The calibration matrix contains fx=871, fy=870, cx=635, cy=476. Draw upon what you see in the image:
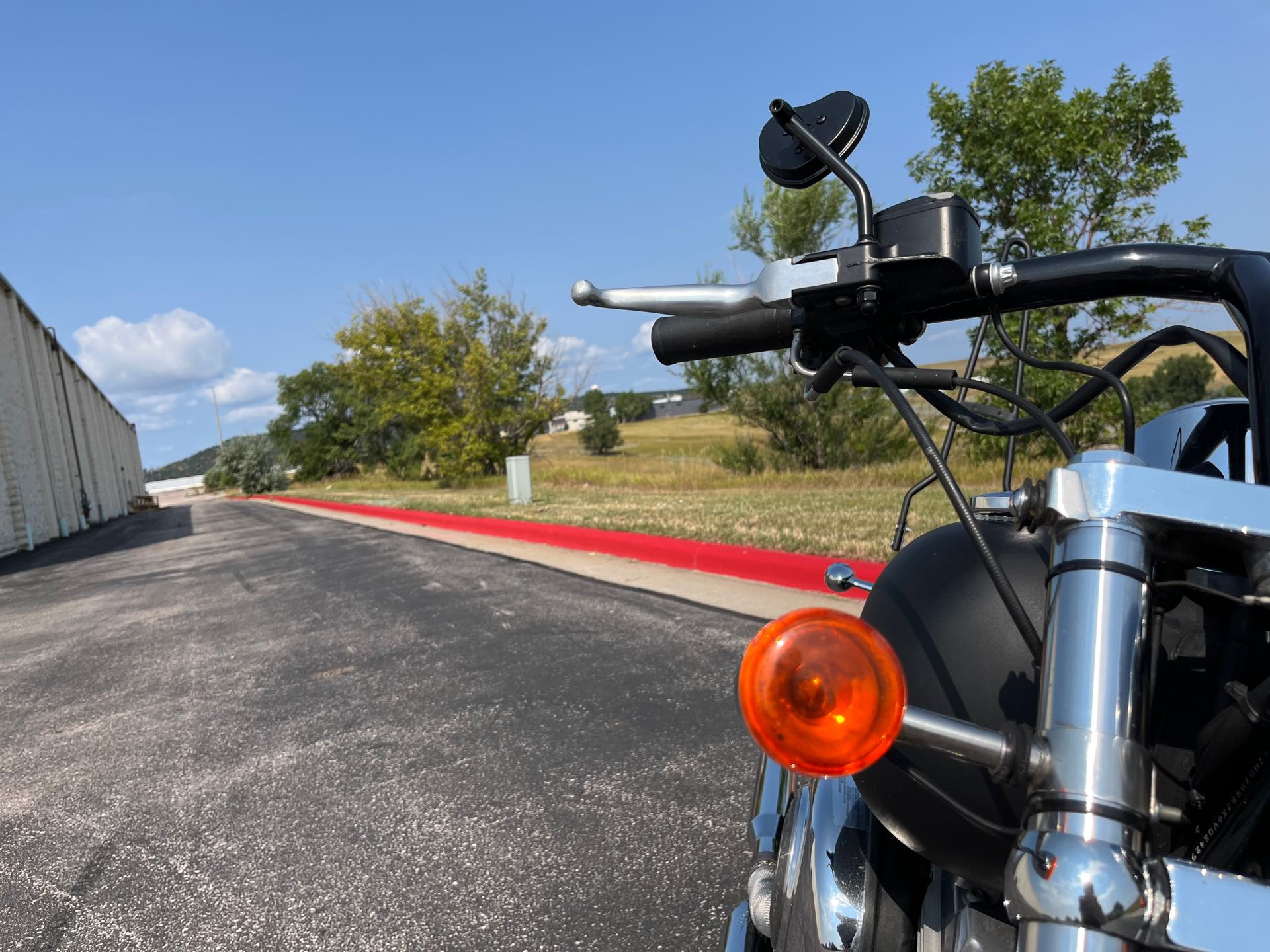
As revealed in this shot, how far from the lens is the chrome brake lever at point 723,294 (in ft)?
3.33

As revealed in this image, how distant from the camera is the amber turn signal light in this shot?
0.65m

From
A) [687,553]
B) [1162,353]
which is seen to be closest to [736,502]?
[687,553]

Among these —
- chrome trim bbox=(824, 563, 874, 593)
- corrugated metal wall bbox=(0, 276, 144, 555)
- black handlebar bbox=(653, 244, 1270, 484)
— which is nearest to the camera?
black handlebar bbox=(653, 244, 1270, 484)

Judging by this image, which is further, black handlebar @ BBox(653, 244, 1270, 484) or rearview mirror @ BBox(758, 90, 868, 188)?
rearview mirror @ BBox(758, 90, 868, 188)

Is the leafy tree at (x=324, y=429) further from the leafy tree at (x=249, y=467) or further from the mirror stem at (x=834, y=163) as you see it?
the mirror stem at (x=834, y=163)

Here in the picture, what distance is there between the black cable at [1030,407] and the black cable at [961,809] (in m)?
0.36

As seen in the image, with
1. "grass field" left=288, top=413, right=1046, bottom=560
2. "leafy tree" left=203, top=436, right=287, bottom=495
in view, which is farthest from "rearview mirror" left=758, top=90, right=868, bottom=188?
"leafy tree" left=203, top=436, right=287, bottom=495

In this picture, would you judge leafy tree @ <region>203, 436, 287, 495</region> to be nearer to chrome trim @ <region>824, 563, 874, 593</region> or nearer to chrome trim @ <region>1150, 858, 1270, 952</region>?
chrome trim @ <region>824, 563, 874, 593</region>

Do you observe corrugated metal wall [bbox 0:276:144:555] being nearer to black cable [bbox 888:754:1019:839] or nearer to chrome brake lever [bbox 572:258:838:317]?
chrome brake lever [bbox 572:258:838:317]

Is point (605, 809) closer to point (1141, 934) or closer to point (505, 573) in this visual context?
point (1141, 934)

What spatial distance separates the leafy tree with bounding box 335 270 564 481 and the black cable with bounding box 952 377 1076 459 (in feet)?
82.6

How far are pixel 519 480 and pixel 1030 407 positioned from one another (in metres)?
14.1

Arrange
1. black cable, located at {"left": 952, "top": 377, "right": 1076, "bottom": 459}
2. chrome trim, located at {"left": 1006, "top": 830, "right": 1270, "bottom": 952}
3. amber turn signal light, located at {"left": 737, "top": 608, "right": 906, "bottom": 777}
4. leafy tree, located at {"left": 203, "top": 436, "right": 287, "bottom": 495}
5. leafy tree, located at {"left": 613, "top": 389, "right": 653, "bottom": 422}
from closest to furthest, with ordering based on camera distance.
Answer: chrome trim, located at {"left": 1006, "top": 830, "right": 1270, "bottom": 952} → amber turn signal light, located at {"left": 737, "top": 608, "right": 906, "bottom": 777} → black cable, located at {"left": 952, "top": 377, "right": 1076, "bottom": 459} → leafy tree, located at {"left": 203, "top": 436, "right": 287, "bottom": 495} → leafy tree, located at {"left": 613, "top": 389, "right": 653, "bottom": 422}

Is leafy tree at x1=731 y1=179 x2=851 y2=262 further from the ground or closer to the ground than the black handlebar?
further from the ground
